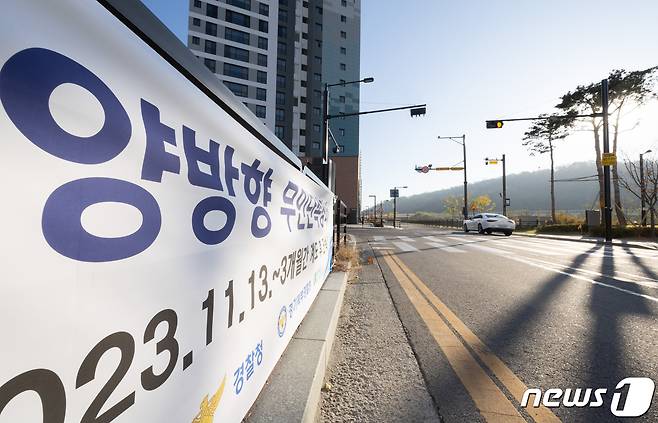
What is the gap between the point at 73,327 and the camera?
64cm

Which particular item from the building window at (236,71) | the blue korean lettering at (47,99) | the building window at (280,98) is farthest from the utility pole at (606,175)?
the building window at (280,98)

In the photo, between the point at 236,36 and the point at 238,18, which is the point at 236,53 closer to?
the point at 236,36

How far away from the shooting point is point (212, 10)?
1501 inches

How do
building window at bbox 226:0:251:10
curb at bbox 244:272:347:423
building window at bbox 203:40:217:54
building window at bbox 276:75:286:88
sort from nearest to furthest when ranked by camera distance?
curb at bbox 244:272:347:423, building window at bbox 203:40:217:54, building window at bbox 226:0:251:10, building window at bbox 276:75:286:88

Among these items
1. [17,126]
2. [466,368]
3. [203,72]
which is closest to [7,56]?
[17,126]

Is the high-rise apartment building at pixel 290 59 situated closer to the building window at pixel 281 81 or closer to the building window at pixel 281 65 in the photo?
the building window at pixel 281 65

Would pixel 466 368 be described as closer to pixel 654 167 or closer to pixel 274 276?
pixel 274 276

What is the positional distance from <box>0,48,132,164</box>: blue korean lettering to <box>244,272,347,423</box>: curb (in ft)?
4.45

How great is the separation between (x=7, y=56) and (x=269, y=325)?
1.56 meters

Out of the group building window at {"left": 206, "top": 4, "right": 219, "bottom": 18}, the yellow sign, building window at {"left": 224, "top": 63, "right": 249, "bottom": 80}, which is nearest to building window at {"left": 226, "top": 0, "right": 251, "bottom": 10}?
building window at {"left": 206, "top": 4, "right": 219, "bottom": 18}

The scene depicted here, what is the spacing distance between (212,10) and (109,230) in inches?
1858

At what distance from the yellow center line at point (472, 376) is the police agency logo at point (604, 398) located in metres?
0.15

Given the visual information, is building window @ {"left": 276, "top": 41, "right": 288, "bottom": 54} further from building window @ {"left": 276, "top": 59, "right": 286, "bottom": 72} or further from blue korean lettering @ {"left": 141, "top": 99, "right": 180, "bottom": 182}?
blue korean lettering @ {"left": 141, "top": 99, "right": 180, "bottom": 182}

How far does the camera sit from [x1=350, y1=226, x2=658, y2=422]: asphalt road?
6.34 ft
